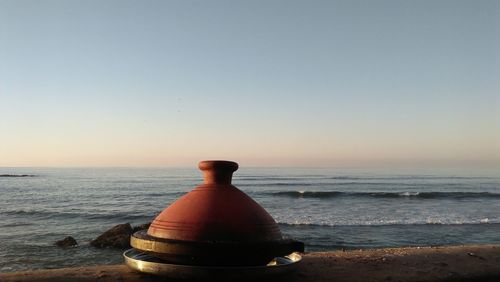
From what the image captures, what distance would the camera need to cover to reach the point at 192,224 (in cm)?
266

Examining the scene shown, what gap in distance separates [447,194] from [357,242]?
2626 cm

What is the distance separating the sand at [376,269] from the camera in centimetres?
294

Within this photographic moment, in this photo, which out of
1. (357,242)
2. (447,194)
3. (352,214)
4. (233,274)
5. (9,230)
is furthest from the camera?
(447,194)

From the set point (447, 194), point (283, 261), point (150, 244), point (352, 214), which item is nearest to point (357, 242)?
point (352, 214)

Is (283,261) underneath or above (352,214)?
above

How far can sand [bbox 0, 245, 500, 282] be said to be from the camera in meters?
2.94

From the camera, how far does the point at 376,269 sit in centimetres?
336

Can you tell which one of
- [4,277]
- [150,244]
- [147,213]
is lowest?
[147,213]

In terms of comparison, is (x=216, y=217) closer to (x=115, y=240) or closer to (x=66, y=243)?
(x=115, y=240)

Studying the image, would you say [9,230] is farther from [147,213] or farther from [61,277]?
[61,277]

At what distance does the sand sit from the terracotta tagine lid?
23 centimetres

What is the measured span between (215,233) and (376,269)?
138cm

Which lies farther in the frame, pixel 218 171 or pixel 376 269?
pixel 376 269

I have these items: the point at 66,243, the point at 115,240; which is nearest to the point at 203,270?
the point at 115,240
